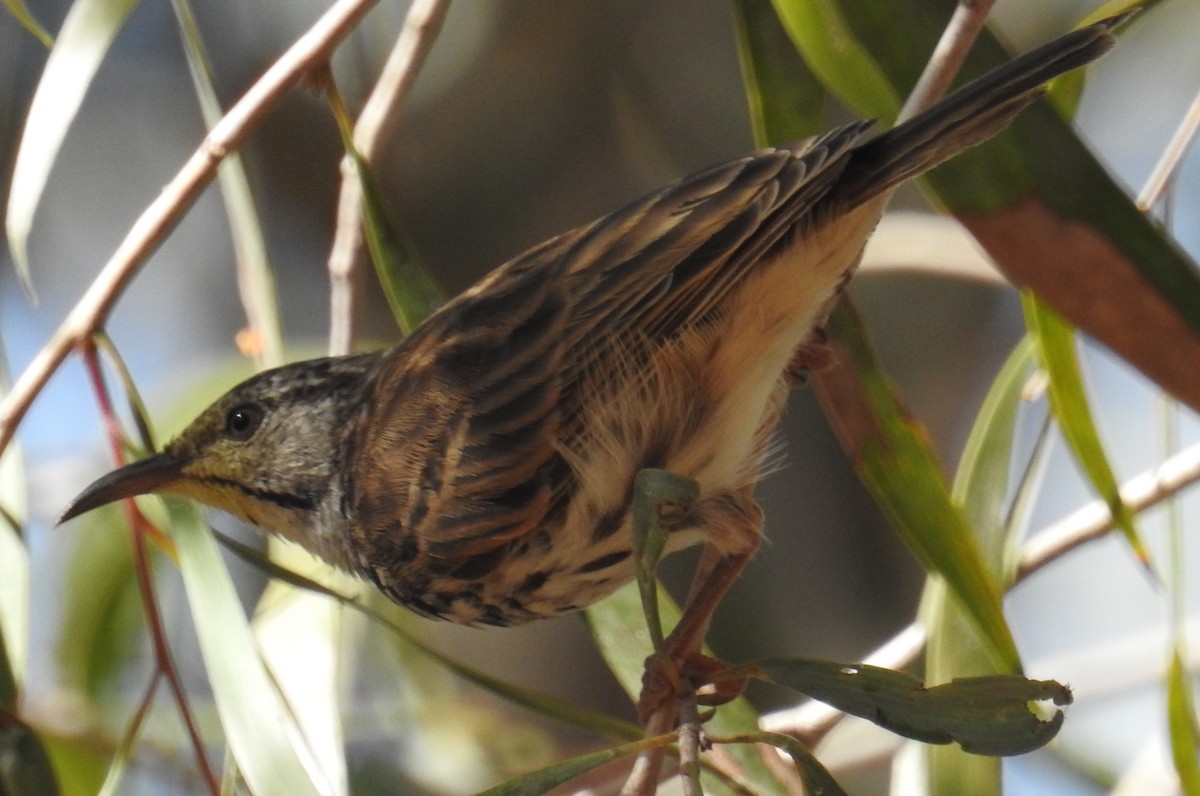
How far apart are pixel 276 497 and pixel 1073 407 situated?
1184 millimetres

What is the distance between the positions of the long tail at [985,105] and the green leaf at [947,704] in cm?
61

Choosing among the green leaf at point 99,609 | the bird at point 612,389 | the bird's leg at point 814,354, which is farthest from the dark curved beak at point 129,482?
the bird's leg at point 814,354

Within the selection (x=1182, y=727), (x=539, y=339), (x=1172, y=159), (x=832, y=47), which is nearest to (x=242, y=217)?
(x=539, y=339)

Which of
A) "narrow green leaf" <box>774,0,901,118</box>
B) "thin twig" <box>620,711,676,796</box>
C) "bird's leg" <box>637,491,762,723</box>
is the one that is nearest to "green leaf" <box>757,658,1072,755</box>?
"thin twig" <box>620,711,676,796</box>

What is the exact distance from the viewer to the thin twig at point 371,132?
2.05m

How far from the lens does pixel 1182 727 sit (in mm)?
1749

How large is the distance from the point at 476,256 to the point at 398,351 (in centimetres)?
206

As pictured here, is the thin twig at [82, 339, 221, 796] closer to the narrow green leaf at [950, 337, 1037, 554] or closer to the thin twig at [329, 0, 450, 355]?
the thin twig at [329, 0, 450, 355]

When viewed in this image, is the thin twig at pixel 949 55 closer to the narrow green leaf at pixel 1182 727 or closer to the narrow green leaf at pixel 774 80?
the narrow green leaf at pixel 774 80

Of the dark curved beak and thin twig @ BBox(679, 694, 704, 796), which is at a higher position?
the dark curved beak

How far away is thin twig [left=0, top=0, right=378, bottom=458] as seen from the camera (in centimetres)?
174

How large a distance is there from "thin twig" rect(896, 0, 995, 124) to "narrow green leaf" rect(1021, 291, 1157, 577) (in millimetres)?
295

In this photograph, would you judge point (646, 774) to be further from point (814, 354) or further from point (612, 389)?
point (814, 354)

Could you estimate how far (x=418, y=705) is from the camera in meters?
3.19
